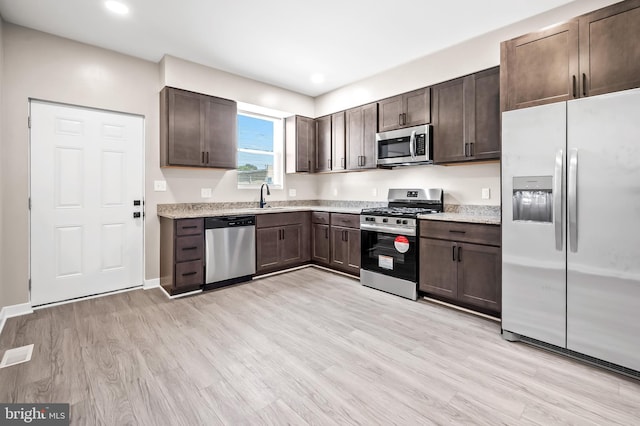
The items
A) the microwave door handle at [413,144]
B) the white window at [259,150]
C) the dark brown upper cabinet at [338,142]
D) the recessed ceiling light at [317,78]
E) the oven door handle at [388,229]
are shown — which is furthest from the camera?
the white window at [259,150]

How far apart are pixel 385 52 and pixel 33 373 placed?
14.3 ft

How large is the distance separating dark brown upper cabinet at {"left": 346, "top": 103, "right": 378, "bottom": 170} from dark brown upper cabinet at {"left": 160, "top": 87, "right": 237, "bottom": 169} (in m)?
1.65

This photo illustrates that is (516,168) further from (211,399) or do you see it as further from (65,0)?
(65,0)

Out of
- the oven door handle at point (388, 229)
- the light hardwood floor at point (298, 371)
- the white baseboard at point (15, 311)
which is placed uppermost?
the oven door handle at point (388, 229)

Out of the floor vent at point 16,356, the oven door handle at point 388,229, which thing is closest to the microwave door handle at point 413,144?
the oven door handle at point 388,229

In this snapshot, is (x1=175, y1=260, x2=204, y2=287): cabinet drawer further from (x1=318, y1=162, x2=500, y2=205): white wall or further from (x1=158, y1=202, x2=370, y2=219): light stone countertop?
(x1=318, y1=162, x2=500, y2=205): white wall

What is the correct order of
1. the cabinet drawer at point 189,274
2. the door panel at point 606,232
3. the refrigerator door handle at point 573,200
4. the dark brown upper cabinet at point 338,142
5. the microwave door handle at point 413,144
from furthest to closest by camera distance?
the dark brown upper cabinet at point 338,142, the microwave door handle at point 413,144, the cabinet drawer at point 189,274, the refrigerator door handle at point 573,200, the door panel at point 606,232

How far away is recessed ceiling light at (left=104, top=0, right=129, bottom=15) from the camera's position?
2.67 meters

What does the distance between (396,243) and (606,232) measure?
1.81m

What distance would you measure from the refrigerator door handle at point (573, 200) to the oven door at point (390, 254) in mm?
→ 1391

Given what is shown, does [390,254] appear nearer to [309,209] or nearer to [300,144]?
[309,209]

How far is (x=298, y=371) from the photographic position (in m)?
2.02

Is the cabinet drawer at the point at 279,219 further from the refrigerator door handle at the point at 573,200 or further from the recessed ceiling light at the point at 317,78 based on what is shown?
the refrigerator door handle at the point at 573,200

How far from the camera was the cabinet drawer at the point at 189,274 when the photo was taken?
3.44m
